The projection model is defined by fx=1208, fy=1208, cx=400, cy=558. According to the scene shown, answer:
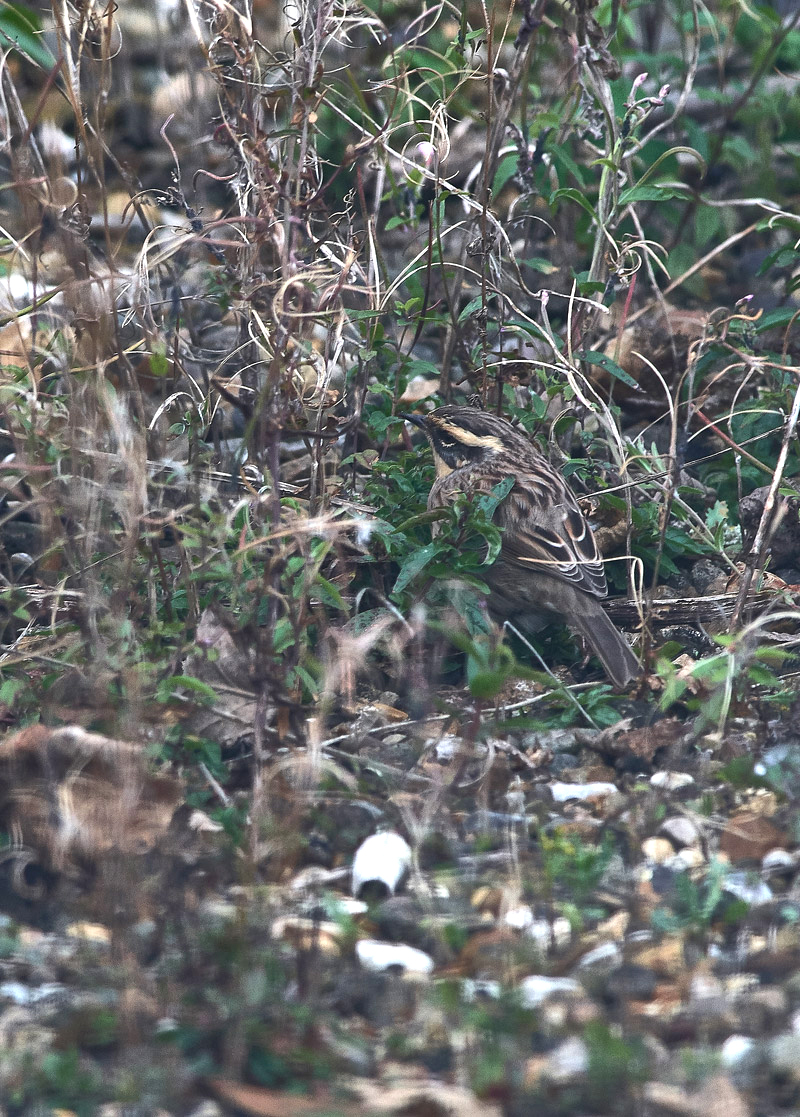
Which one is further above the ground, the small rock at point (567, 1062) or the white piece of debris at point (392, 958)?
the small rock at point (567, 1062)

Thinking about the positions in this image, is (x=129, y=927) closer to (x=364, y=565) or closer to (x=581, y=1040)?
(x=581, y=1040)

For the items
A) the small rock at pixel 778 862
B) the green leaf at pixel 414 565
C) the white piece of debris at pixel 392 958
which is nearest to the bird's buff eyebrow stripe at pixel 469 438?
the green leaf at pixel 414 565

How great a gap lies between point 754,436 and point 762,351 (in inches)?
20.8

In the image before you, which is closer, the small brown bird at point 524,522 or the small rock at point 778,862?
the small rock at point 778,862

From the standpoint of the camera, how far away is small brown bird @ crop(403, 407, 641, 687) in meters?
4.45

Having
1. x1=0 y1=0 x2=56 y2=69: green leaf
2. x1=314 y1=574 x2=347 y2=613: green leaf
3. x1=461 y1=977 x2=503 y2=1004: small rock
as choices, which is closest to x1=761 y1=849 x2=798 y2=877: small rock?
x1=461 y1=977 x2=503 y2=1004: small rock

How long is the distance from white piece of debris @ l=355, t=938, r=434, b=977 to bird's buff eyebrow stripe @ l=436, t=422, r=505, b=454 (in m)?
2.20

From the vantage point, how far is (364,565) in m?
4.38

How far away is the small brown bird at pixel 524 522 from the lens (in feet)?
14.6

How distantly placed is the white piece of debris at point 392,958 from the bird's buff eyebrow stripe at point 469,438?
2199mm

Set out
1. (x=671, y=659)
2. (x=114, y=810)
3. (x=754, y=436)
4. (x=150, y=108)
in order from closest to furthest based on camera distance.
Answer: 1. (x=114, y=810)
2. (x=671, y=659)
3. (x=754, y=436)
4. (x=150, y=108)

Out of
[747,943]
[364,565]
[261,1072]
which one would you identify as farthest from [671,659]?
[261,1072]

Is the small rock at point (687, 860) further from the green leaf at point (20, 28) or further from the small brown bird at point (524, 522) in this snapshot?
the green leaf at point (20, 28)

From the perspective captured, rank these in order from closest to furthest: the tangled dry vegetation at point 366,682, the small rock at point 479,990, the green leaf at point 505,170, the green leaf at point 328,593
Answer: the tangled dry vegetation at point 366,682 < the small rock at point 479,990 < the green leaf at point 328,593 < the green leaf at point 505,170
